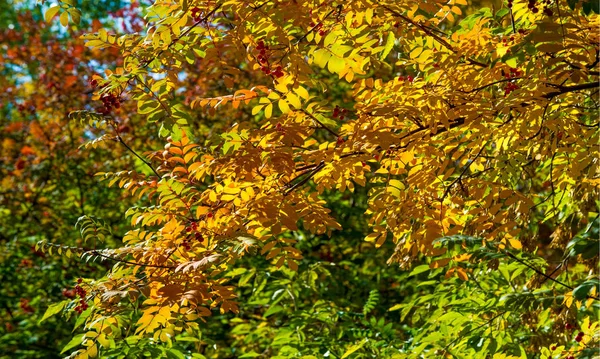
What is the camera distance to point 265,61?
2.64 m

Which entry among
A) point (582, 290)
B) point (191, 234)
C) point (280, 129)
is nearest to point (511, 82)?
point (280, 129)

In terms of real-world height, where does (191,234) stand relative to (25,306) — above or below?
below

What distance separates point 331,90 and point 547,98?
13.4ft

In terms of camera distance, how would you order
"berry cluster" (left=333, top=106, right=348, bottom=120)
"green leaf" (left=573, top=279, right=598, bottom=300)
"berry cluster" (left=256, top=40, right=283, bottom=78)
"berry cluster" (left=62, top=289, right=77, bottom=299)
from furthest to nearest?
"berry cluster" (left=62, top=289, right=77, bottom=299) → "berry cluster" (left=333, top=106, right=348, bottom=120) → "berry cluster" (left=256, top=40, right=283, bottom=78) → "green leaf" (left=573, top=279, right=598, bottom=300)

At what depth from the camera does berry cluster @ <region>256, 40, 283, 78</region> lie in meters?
2.58

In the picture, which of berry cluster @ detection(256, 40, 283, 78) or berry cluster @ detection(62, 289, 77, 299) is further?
berry cluster @ detection(62, 289, 77, 299)

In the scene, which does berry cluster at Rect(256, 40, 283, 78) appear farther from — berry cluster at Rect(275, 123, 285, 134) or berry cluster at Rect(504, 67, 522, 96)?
berry cluster at Rect(504, 67, 522, 96)

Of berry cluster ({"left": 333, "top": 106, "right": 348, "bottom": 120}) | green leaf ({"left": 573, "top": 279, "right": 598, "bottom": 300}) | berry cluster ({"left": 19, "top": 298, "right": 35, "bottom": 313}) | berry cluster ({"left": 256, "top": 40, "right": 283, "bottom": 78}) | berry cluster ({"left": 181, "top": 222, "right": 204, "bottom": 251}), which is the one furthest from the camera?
berry cluster ({"left": 19, "top": 298, "right": 35, "bottom": 313})

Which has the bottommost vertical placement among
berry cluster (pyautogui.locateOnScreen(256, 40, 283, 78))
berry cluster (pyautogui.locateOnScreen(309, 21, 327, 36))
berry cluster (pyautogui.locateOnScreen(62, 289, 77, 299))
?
berry cluster (pyautogui.locateOnScreen(62, 289, 77, 299))

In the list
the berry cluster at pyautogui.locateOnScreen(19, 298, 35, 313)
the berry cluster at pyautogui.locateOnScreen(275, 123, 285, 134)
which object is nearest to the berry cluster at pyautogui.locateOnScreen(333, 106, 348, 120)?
the berry cluster at pyautogui.locateOnScreen(275, 123, 285, 134)

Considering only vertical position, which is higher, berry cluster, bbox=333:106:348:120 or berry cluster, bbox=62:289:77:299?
berry cluster, bbox=333:106:348:120

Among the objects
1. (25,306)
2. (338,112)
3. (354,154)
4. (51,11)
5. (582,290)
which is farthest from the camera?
(25,306)

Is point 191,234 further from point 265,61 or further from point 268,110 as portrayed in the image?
point 265,61

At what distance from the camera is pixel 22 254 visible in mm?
6367
